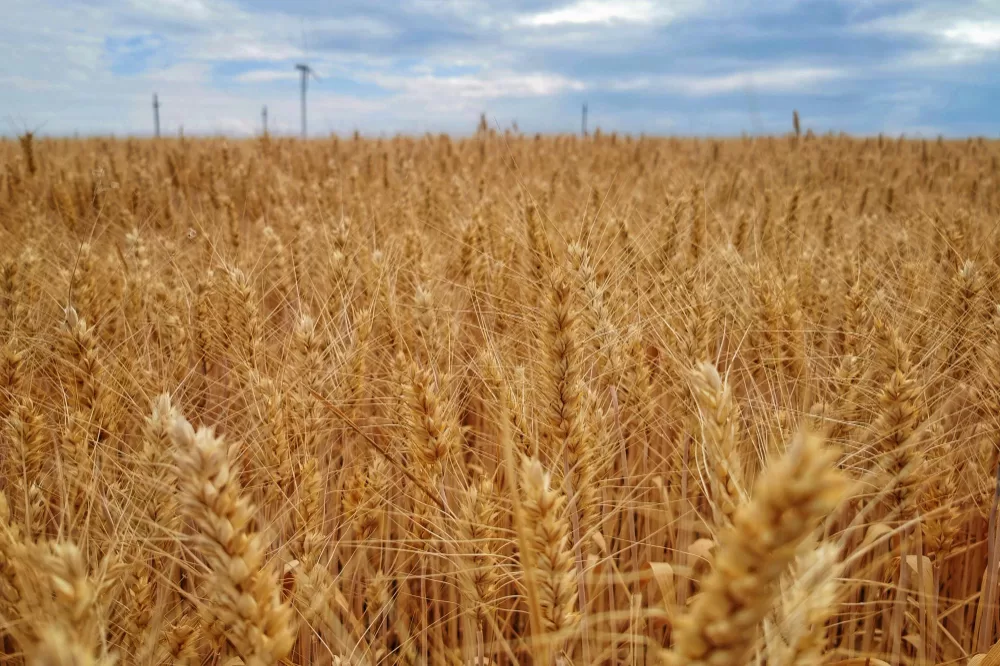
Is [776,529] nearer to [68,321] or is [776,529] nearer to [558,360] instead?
[558,360]

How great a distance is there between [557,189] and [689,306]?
3571 millimetres

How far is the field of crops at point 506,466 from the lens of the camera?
0.77 meters

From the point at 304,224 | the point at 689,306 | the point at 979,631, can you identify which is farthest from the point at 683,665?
the point at 304,224

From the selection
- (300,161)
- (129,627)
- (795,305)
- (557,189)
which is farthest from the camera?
(300,161)

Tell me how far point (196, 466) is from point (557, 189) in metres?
4.76

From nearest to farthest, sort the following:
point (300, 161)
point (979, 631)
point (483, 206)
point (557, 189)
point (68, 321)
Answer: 1. point (979, 631)
2. point (68, 321)
3. point (483, 206)
4. point (557, 189)
5. point (300, 161)

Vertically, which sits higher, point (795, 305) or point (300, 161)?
point (300, 161)

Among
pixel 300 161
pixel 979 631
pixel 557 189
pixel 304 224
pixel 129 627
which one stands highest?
pixel 300 161

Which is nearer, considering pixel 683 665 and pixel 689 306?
pixel 683 665

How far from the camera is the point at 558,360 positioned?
4.18ft

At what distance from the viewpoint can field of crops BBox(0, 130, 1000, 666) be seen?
766 millimetres

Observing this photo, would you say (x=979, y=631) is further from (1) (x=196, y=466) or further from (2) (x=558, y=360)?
(1) (x=196, y=466)

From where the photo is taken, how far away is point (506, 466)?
142 cm

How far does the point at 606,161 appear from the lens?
27.8ft
